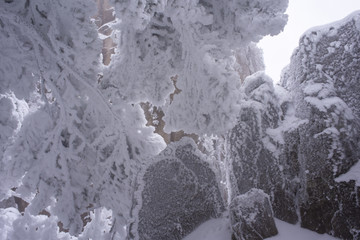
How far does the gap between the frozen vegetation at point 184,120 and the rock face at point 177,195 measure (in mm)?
18

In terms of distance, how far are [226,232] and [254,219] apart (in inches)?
24.3

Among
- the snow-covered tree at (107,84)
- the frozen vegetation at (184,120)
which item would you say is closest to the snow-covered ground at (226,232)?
the frozen vegetation at (184,120)

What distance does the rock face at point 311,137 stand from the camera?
3547mm

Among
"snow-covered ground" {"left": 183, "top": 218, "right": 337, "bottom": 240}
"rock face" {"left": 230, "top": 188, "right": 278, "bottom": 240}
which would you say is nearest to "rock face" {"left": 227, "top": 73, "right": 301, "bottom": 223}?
"snow-covered ground" {"left": 183, "top": 218, "right": 337, "bottom": 240}

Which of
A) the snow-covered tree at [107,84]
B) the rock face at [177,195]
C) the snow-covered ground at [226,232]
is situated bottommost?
the snow-covered ground at [226,232]

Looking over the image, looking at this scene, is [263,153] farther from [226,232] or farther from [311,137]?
[226,232]

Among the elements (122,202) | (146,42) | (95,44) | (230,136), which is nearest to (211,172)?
(230,136)

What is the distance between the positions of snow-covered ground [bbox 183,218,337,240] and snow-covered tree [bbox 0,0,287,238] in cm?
114

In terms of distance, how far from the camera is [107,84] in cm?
502

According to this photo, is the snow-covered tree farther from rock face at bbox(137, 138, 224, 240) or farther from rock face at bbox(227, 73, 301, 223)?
rock face at bbox(227, 73, 301, 223)

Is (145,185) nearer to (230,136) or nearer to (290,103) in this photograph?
(230,136)

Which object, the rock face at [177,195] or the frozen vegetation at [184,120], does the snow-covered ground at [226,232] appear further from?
the rock face at [177,195]

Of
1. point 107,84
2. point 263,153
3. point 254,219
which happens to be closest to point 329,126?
point 263,153

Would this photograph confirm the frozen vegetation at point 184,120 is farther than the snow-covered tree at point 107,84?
No
